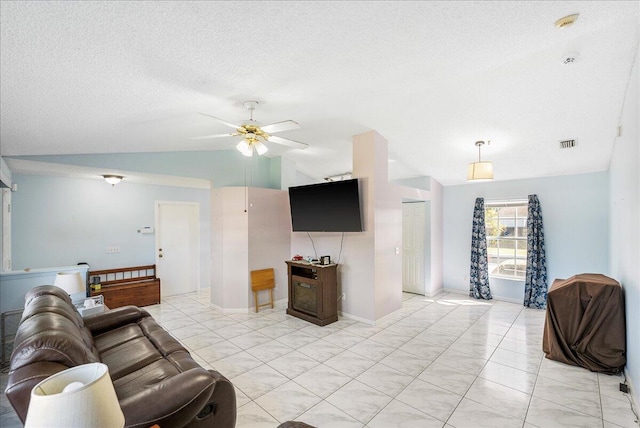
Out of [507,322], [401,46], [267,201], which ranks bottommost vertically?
[507,322]

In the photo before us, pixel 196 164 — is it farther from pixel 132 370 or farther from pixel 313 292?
pixel 132 370

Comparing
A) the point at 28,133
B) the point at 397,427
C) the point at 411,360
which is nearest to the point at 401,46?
the point at 397,427

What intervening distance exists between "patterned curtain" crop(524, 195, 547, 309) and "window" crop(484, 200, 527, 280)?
0.29 metres

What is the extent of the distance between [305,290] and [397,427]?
2.69 m

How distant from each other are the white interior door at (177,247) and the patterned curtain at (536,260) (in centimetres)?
663

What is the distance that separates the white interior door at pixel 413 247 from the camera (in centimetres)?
619

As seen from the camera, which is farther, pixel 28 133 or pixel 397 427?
pixel 28 133

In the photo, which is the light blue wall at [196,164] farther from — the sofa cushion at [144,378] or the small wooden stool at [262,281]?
the sofa cushion at [144,378]

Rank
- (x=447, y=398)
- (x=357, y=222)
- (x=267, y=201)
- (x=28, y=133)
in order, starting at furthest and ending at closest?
(x=267, y=201) → (x=357, y=222) → (x=28, y=133) → (x=447, y=398)

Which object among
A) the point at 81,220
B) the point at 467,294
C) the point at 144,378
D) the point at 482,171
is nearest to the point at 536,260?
the point at 467,294

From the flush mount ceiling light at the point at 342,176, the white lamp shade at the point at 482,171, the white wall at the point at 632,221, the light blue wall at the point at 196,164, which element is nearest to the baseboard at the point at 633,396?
the white wall at the point at 632,221

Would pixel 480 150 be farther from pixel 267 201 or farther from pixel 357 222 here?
pixel 267 201

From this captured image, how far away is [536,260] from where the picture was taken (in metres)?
5.18

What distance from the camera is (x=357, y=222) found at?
4312mm
